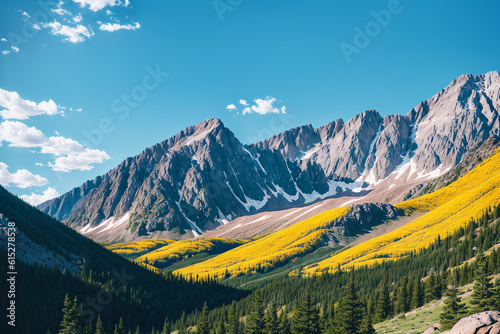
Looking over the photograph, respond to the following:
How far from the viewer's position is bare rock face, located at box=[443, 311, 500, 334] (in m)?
36.3

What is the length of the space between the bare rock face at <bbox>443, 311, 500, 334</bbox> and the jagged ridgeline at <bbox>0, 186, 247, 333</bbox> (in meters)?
96.9

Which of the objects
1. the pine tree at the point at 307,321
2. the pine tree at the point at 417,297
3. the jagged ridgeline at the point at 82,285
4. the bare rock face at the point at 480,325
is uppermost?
the jagged ridgeline at the point at 82,285

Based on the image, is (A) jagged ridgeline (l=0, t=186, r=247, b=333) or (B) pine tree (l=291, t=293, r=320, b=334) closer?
(B) pine tree (l=291, t=293, r=320, b=334)

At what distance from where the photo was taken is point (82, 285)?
426 ft

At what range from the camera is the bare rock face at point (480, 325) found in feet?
119

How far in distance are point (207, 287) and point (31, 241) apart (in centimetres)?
7576

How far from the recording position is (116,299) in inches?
5335

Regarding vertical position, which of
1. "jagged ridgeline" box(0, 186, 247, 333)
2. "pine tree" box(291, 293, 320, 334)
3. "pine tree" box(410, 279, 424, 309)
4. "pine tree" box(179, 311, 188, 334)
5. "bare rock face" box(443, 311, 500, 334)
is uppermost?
"jagged ridgeline" box(0, 186, 247, 333)

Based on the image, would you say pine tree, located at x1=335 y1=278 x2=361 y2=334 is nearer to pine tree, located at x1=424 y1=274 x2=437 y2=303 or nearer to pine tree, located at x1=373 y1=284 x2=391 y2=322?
pine tree, located at x1=373 y1=284 x2=391 y2=322

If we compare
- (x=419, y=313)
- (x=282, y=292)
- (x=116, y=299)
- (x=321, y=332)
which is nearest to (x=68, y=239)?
(x=116, y=299)

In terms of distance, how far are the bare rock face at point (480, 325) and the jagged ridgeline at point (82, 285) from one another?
96866 mm

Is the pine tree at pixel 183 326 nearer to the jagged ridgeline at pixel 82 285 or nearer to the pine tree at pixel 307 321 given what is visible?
the jagged ridgeline at pixel 82 285

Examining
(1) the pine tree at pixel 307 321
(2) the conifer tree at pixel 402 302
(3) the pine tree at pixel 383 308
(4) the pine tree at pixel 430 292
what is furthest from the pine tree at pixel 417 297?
(1) the pine tree at pixel 307 321

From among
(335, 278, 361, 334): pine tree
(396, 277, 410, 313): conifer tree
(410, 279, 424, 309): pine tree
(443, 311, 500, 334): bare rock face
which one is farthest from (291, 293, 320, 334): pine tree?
(443, 311, 500, 334): bare rock face
